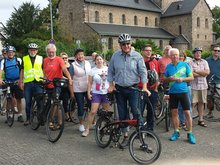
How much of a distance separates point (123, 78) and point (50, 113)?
6.60ft

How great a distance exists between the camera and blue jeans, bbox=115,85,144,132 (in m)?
6.11

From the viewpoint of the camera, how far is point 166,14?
2680 inches

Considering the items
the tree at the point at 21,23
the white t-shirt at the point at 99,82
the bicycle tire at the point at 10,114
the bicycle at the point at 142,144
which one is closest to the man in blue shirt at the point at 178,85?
the white t-shirt at the point at 99,82

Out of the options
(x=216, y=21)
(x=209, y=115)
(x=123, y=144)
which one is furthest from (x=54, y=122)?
(x=216, y=21)

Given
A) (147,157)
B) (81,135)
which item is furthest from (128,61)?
(81,135)

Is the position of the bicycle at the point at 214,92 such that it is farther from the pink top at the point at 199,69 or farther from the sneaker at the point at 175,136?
the sneaker at the point at 175,136

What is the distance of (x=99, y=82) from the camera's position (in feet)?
24.1

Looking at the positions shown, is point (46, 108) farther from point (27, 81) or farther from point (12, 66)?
point (12, 66)

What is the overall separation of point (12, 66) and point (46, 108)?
7.12ft

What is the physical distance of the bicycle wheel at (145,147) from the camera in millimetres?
5527

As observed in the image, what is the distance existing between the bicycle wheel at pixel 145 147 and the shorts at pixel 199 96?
3.50m

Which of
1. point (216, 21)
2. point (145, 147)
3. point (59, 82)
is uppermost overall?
point (216, 21)

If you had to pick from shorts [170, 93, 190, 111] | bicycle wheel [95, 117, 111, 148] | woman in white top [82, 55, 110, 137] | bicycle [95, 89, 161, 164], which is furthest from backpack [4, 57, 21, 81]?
shorts [170, 93, 190, 111]

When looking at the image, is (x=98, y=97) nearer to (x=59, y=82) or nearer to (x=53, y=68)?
(x=59, y=82)
